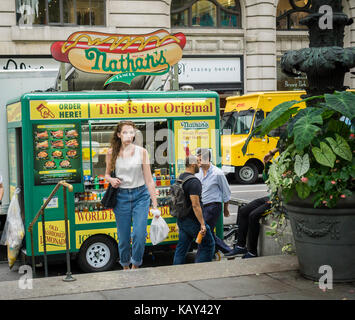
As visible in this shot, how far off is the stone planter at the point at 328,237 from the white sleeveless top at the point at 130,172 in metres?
1.94

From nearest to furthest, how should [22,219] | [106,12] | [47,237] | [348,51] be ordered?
[348,51]
[47,237]
[22,219]
[106,12]

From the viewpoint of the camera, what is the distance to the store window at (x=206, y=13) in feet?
76.2

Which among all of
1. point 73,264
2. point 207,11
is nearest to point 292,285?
point 73,264

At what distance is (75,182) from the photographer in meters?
8.00

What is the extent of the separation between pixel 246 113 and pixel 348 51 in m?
13.2

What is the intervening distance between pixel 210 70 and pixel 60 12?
6.25 m

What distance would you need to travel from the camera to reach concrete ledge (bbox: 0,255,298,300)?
5.19 m

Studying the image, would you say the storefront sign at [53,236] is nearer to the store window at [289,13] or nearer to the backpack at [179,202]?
the backpack at [179,202]

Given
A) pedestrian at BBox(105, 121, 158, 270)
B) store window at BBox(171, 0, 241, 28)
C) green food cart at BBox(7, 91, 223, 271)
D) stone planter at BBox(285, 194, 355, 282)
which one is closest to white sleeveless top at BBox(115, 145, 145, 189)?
pedestrian at BBox(105, 121, 158, 270)

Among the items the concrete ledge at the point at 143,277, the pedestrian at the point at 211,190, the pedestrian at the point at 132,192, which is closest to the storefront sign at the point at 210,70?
the pedestrian at the point at 211,190

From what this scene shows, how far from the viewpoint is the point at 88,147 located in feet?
26.7

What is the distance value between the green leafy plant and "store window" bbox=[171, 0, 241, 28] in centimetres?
1846
